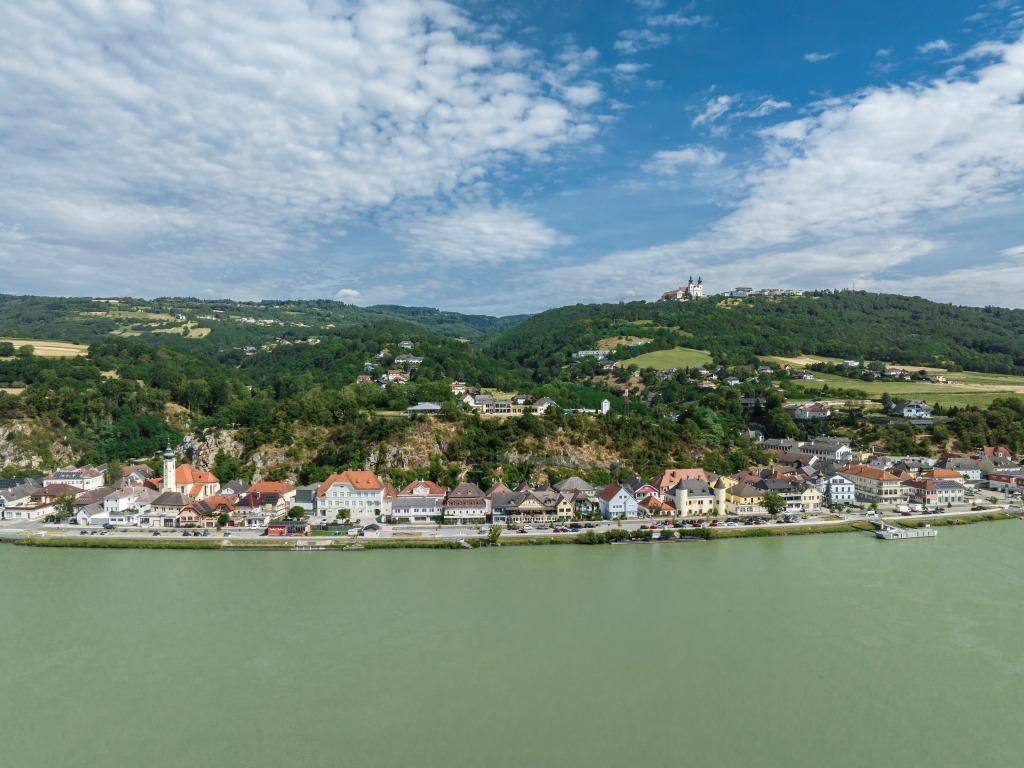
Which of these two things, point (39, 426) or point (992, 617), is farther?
point (39, 426)

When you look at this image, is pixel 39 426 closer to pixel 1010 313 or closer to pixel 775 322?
pixel 775 322

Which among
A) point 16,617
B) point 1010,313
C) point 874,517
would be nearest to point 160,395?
point 16,617

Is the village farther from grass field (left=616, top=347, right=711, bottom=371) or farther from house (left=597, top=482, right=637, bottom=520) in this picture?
grass field (left=616, top=347, right=711, bottom=371)

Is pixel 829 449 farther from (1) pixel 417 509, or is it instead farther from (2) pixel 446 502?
(1) pixel 417 509

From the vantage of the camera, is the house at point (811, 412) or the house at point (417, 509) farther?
the house at point (811, 412)

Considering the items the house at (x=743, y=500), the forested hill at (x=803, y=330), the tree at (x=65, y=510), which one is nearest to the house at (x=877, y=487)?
the house at (x=743, y=500)

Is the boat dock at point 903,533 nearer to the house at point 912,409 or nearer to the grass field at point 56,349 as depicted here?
the house at point 912,409
